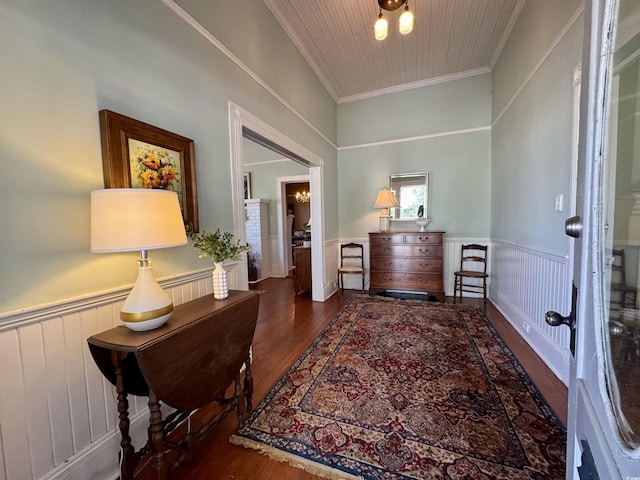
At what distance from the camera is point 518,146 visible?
2.78 m

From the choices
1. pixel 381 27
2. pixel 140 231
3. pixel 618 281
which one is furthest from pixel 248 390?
pixel 381 27

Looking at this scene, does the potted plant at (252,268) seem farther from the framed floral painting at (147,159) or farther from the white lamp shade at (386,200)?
the framed floral painting at (147,159)

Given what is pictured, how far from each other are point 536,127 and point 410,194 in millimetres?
1948

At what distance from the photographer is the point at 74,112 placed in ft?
3.66

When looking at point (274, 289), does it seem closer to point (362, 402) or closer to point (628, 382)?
point (362, 402)

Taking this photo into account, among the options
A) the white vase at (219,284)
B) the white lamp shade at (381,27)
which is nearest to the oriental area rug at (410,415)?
the white vase at (219,284)

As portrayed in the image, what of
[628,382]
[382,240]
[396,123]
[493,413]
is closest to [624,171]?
[628,382]

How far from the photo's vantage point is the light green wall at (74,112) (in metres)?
0.96

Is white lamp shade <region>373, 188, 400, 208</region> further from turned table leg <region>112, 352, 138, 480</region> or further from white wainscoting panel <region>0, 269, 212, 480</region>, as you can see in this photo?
turned table leg <region>112, 352, 138, 480</region>

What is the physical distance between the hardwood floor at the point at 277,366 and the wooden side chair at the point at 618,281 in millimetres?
1395

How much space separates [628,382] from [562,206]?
2.02 meters

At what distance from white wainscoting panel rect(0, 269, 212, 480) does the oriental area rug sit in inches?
26.3

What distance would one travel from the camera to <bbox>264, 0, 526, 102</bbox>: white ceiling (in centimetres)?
261

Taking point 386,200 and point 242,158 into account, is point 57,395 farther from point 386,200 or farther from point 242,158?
point 386,200
